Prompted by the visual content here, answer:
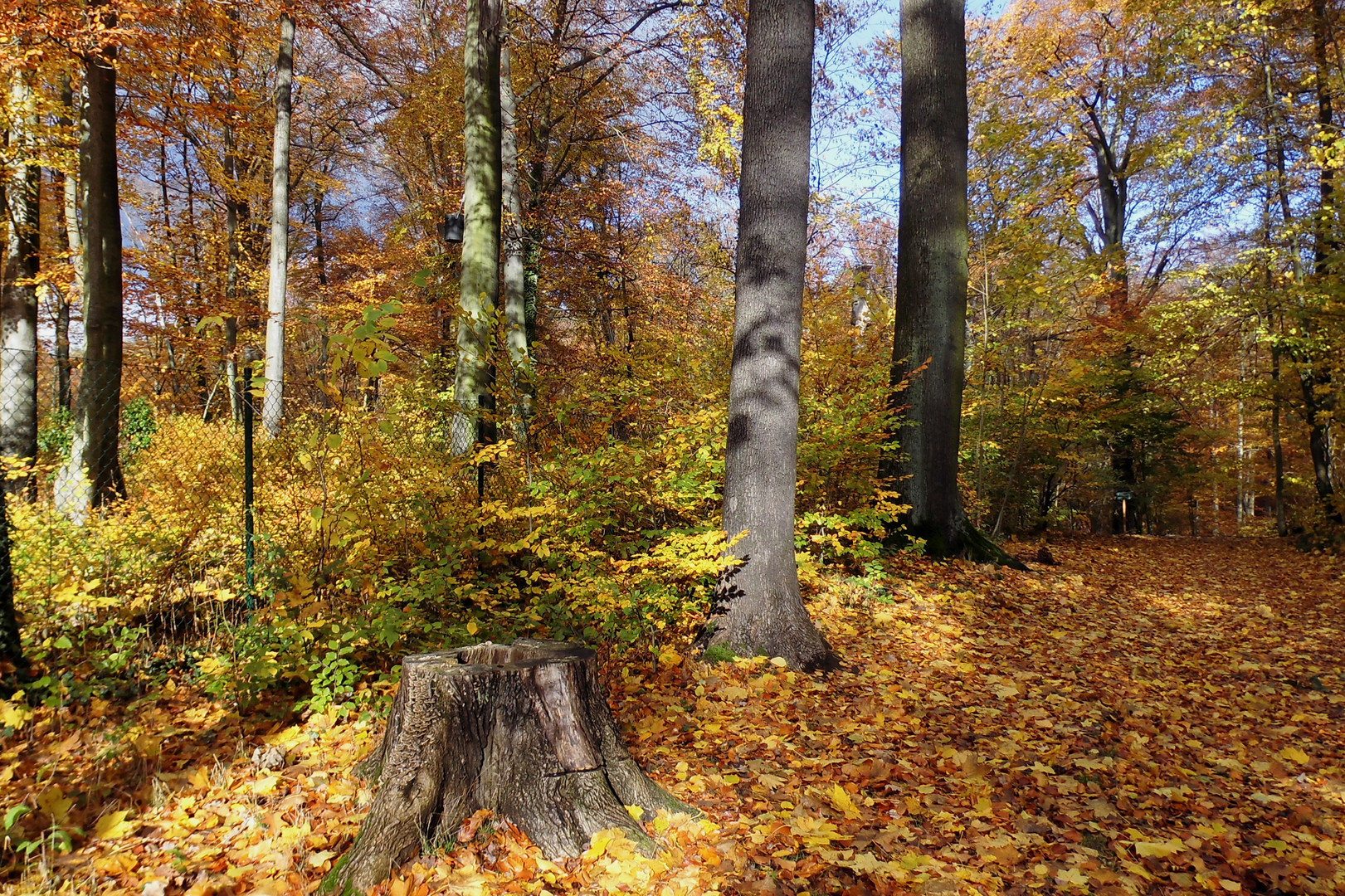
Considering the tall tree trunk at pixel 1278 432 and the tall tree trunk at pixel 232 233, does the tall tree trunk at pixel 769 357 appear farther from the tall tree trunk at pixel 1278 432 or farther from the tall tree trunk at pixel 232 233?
the tall tree trunk at pixel 232 233

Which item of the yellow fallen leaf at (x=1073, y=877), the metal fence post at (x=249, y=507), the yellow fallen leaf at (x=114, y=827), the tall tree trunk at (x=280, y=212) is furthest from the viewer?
the tall tree trunk at (x=280, y=212)

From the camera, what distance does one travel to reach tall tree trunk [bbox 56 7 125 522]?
644 cm

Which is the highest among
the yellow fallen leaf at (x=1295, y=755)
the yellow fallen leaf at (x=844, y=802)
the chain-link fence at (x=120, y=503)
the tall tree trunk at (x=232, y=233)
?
the tall tree trunk at (x=232, y=233)

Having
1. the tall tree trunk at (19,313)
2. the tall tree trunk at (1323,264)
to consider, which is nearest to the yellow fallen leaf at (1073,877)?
the tall tree trunk at (19,313)

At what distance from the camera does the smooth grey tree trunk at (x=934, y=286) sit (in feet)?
23.9

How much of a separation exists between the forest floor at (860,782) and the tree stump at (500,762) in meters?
0.10

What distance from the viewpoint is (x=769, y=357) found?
176 inches

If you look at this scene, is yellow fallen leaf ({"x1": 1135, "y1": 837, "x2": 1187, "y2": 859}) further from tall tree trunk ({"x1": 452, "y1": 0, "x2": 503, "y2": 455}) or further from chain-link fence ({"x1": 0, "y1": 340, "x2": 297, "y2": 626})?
tall tree trunk ({"x1": 452, "y1": 0, "x2": 503, "y2": 455})

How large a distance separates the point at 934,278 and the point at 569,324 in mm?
13450

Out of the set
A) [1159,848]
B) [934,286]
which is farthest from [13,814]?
[934,286]

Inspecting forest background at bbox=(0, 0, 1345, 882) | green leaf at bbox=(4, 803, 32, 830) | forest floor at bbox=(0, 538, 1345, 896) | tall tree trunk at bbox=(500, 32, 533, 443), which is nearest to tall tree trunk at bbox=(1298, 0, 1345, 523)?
forest background at bbox=(0, 0, 1345, 882)

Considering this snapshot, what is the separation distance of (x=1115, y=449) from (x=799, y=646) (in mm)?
14241

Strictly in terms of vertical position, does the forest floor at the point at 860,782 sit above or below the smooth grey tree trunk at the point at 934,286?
below

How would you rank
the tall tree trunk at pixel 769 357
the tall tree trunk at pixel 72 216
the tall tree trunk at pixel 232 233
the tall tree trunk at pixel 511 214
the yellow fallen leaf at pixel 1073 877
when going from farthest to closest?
the tall tree trunk at pixel 232 233 < the tall tree trunk at pixel 511 214 < the tall tree trunk at pixel 72 216 < the tall tree trunk at pixel 769 357 < the yellow fallen leaf at pixel 1073 877
